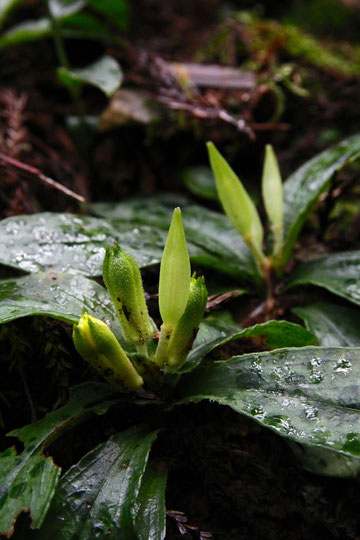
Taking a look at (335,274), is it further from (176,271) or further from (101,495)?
(101,495)

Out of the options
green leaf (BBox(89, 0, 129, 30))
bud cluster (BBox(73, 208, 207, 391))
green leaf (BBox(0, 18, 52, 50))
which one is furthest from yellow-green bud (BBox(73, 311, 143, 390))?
green leaf (BBox(89, 0, 129, 30))

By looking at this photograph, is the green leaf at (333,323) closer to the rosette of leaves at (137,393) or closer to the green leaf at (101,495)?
the rosette of leaves at (137,393)

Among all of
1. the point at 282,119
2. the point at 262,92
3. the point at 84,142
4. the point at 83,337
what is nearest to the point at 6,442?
the point at 83,337

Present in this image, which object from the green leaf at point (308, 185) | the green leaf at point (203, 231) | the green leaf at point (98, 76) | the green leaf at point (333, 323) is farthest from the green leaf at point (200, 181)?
the green leaf at point (333, 323)

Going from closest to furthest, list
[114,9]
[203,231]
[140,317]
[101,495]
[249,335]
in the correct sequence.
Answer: [101,495] → [140,317] → [249,335] → [203,231] → [114,9]

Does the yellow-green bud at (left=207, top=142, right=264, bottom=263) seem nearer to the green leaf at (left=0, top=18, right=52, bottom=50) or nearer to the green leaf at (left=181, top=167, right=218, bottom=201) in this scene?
the green leaf at (left=181, top=167, right=218, bottom=201)

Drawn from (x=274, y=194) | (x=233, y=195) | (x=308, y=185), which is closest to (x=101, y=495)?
(x=233, y=195)
